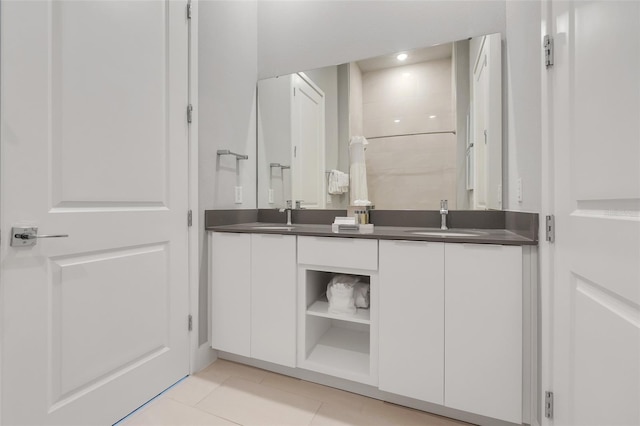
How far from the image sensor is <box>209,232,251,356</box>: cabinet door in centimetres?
166

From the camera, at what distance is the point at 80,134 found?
3.78 ft

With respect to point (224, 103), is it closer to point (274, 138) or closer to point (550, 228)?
point (274, 138)

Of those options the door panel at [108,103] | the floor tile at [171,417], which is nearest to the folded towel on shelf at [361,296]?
the floor tile at [171,417]

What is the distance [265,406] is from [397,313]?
2.63 ft

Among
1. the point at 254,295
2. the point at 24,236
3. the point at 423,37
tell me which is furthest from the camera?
the point at 423,37

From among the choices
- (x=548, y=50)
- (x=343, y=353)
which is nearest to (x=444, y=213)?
(x=548, y=50)

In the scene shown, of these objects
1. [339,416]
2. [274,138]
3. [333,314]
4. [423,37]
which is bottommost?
[339,416]

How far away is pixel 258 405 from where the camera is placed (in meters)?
1.41

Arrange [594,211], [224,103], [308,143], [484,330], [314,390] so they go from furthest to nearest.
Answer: [308,143]
[224,103]
[314,390]
[484,330]
[594,211]

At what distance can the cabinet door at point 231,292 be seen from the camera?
5.46 feet

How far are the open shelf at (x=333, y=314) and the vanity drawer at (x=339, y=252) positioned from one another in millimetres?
285

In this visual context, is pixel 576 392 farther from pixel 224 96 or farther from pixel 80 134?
pixel 224 96

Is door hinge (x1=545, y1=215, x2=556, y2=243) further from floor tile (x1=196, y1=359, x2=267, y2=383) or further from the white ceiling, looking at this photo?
floor tile (x1=196, y1=359, x2=267, y2=383)

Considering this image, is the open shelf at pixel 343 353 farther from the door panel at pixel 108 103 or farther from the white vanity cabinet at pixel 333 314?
the door panel at pixel 108 103
